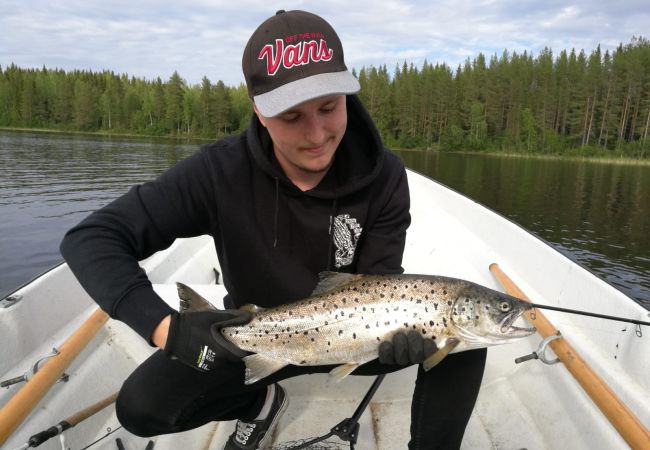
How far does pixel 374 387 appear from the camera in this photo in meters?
3.01

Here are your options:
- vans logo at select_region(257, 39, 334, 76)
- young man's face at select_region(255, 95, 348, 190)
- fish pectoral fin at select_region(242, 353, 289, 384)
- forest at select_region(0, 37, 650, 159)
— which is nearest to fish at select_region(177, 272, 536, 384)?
fish pectoral fin at select_region(242, 353, 289, 384)

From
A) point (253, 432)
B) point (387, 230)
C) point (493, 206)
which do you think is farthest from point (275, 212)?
point (493, 206)

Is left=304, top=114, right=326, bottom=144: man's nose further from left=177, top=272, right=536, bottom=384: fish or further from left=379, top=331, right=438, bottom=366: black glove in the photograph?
left=379, top=331, right=438, bottom=366: black glove

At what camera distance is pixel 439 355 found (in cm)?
220

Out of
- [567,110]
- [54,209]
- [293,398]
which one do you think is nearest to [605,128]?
[567,110]

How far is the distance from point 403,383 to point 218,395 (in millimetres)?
1658

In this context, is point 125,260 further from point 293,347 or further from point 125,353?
point 125,353

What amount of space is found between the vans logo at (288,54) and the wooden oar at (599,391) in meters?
2.26

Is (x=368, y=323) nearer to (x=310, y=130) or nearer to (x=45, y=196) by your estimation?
(x=310, y=130)

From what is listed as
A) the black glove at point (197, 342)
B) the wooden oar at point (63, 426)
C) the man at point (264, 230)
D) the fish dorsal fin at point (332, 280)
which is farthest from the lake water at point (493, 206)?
the wooden oar at point (63, 426)

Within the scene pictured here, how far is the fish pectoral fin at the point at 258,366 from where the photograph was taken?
233 centimetres

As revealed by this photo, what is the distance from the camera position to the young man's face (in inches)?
90.0

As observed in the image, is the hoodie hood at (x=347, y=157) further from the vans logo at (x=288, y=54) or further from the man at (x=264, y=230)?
the vans logo at (x=288, y=54)

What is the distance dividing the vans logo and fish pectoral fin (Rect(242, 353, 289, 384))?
4.57 feet
